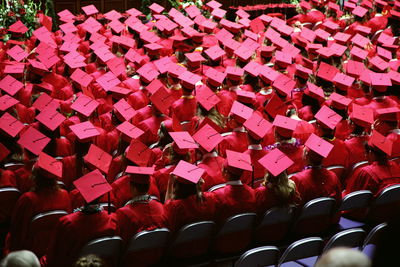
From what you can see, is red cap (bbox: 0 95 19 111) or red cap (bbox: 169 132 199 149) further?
red cap (bbox: 0 95 19 111)

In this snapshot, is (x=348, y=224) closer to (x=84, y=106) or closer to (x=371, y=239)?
(x=371, y=239)

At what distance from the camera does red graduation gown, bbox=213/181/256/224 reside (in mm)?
4316

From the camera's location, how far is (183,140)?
16.3 ft

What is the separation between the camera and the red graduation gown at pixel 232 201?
432cm

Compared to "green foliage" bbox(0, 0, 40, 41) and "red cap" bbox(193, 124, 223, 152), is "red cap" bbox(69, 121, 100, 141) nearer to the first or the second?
"red cap" bbox(193, 124, 223, 152)

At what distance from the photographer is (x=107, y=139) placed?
5.69 metres

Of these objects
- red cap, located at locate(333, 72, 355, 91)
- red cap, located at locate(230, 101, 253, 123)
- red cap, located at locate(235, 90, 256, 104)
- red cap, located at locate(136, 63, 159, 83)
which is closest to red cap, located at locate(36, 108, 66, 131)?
red cap, located at locate(136, 63, 159, 83)

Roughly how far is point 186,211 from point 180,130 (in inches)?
56.8

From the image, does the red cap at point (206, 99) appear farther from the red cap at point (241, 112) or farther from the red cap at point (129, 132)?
the red cap at point (129, 132)

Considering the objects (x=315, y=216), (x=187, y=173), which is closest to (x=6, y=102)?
(x=187, y=173)

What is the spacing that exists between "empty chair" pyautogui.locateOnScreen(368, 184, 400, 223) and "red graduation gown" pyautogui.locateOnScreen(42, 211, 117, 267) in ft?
7.80

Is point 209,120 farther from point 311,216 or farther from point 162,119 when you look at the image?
point 311,216

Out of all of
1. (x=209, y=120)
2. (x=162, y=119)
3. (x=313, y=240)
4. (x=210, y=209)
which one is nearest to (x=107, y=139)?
(x=162, y=119)

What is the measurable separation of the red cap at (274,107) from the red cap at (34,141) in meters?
2.65
